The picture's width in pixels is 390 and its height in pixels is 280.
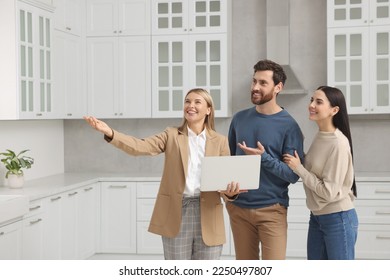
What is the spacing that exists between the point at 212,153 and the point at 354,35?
2.70 m

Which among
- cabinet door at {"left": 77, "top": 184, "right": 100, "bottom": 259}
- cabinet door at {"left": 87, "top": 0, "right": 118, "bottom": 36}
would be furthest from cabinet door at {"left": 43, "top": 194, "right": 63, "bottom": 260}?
cabinet door at {"left": 87, "top": 0, "right": 118, "bottom": 36}

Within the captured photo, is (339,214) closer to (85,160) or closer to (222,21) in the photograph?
(222,21)

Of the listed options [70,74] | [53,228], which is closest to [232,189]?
[53,228]

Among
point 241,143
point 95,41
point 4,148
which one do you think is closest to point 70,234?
point 4,148

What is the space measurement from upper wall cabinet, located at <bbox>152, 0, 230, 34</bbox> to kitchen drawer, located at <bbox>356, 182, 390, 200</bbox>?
5.85 ft

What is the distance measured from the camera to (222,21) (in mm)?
5484

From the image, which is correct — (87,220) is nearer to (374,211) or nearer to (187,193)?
(374,211)

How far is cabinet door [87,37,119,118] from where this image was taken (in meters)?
5.66

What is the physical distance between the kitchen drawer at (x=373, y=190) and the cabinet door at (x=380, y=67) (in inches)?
24.3

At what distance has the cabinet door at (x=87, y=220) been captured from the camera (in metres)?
5.15

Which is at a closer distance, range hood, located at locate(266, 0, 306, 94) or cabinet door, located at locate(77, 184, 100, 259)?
cabinet door, located at locate(77, 184, 100, 259)

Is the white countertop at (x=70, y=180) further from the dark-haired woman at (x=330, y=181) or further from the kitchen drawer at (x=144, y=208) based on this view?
the dark-haired woman at (x=330, y=181)

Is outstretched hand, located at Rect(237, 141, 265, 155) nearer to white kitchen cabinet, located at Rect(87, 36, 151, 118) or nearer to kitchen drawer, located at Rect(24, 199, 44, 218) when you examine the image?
kitchen drawer, located at Rect(24, 199, 44, 218)
